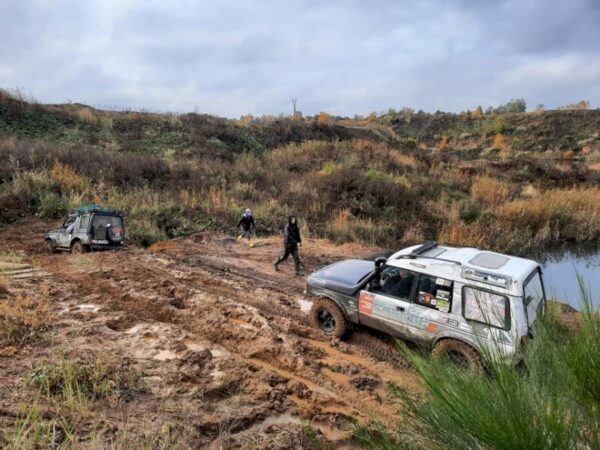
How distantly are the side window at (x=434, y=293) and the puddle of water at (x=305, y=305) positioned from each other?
279cm

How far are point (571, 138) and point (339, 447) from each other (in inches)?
2283

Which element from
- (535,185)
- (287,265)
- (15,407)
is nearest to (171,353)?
(15,407)

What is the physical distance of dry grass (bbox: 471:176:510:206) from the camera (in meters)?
22.4

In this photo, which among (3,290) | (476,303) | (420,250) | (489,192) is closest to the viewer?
(476,303)

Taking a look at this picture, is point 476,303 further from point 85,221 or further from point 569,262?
point 569,262

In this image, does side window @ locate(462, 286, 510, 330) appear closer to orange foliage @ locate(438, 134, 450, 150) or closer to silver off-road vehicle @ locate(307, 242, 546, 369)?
silver off-road vehicle @ locate(307, 242, 546, 369)

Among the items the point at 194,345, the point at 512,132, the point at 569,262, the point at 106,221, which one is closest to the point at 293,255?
the point at 194,345

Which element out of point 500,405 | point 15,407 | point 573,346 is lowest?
point 15,407

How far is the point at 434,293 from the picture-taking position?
621 cm

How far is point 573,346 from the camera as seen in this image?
214 cm

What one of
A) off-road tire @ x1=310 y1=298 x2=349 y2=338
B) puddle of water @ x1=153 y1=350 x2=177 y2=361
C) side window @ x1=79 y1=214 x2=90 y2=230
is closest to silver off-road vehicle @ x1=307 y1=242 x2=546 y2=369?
off-road tire @ x1=310 y1=298 x2=349 y2=338

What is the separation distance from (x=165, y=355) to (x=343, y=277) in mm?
3186

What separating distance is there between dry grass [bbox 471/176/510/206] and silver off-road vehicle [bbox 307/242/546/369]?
16875 mm

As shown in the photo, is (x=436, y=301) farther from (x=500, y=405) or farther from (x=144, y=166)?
(x=144, y=166)
